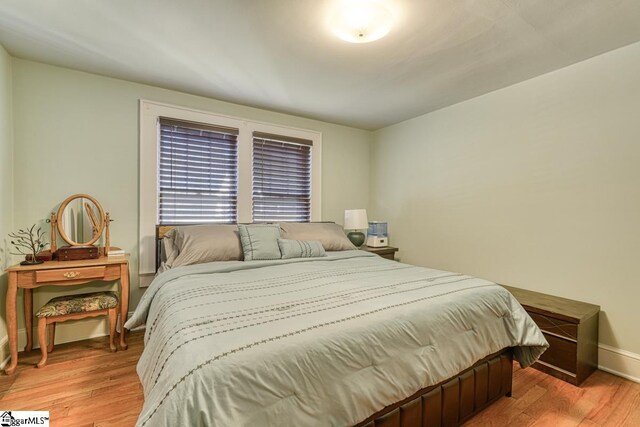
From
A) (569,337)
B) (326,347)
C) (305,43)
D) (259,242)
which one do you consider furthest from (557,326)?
(305,43)

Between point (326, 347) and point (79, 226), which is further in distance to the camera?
point (79, 226)

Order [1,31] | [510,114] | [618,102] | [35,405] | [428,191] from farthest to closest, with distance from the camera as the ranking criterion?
1. [428,191]
2. [510,114]
3. [618,102]
4. [1,31]
5. [35,405]

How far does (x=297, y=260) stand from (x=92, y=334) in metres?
2.03

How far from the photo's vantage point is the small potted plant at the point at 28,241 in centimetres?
239

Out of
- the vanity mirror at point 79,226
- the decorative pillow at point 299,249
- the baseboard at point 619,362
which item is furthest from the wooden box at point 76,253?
the baseboard at point 619,362

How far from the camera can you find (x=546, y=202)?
2.58 m

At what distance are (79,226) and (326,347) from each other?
8.74 ft

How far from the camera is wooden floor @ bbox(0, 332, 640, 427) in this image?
1.68 meters

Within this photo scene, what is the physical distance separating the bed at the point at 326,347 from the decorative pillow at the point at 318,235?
3.03ft

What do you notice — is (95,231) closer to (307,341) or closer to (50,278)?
(50,278)

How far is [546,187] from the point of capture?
258 centimetres

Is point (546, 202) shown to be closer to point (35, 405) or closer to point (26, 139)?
point (35, 405)

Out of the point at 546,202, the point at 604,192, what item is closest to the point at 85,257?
the point at 546,202

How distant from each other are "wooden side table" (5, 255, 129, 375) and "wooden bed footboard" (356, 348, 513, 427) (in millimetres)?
2216
